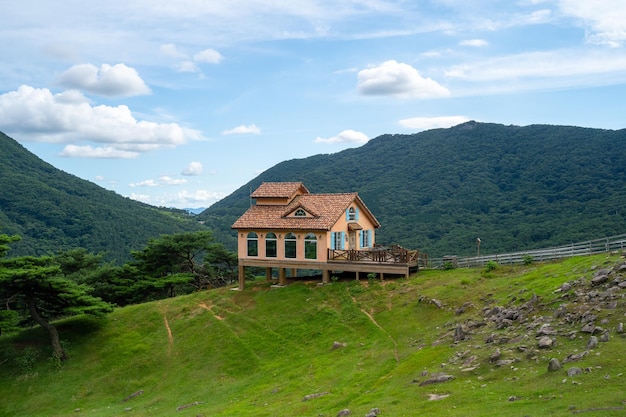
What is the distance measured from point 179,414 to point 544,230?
76673mm

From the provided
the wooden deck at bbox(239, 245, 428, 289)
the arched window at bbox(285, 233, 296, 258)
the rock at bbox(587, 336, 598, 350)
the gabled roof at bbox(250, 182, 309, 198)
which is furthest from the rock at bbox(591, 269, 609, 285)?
the gabled roof at bbox(250, 182, 309, 198)

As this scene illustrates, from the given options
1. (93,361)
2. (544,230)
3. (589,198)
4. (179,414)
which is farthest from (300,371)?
(589,198)

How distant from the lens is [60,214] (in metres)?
128

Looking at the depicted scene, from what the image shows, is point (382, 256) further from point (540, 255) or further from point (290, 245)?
point (540, 255)

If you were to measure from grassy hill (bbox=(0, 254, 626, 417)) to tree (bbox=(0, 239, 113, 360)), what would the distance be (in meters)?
1.65

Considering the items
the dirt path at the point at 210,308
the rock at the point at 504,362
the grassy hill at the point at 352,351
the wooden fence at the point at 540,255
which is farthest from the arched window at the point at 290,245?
the rock at the point at 504,362

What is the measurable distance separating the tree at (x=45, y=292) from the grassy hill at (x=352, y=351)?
1.65 m

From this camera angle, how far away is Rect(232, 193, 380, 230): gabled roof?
36.4 metres

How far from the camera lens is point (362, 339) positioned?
2689cm

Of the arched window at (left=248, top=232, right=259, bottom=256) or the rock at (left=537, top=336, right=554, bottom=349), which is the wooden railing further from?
the rock at (left=537, top=336, right=554, bottom=349)

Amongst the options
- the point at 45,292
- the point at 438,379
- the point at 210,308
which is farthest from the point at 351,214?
the point at 438,379

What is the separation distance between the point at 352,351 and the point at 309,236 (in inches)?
478

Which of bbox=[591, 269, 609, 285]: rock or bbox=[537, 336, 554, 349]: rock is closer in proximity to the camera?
bbox=[537, 336, 554, 349]: rock

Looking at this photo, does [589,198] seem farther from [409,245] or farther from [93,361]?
[93,361]
